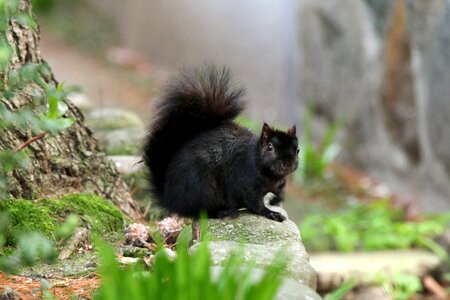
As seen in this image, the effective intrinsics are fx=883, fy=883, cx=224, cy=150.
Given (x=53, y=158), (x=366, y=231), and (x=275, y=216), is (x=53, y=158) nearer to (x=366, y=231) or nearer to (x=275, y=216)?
(x=275, y=216)

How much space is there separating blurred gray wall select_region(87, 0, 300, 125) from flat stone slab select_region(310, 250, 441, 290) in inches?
112

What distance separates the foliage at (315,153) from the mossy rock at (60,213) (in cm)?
452

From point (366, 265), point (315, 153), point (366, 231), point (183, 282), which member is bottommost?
point (183, 282)

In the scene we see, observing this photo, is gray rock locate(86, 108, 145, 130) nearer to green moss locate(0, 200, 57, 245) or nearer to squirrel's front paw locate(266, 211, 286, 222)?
green moss locate(0, 200, 57, 245)

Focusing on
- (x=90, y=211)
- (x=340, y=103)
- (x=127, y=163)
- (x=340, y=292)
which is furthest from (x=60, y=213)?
(x=340, y=103)

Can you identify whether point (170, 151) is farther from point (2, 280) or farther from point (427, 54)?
point (427, 54)

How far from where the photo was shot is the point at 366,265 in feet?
22.5

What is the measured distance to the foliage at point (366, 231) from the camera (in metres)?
7.20

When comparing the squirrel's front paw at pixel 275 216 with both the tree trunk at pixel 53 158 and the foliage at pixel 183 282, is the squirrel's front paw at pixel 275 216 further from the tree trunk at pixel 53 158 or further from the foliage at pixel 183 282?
the foliage at pixel 183 282

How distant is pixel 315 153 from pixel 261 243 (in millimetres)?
5605

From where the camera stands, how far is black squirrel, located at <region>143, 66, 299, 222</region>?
3.95 m

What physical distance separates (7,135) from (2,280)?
80 centimetres

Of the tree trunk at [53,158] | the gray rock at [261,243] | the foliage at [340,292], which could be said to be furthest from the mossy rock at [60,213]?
the foliage at [340,292]

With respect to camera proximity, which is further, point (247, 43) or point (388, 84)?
point (247, 43)
